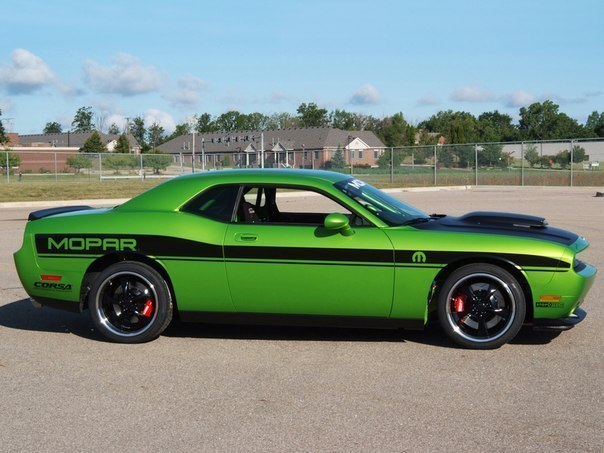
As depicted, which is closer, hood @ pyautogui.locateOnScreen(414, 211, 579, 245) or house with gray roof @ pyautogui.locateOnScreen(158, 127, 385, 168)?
hood @ pyautogui.locateOnScreen(414, 211, 579, 245)

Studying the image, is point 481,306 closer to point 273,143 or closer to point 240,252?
point 240,252

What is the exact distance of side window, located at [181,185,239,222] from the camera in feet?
20.5

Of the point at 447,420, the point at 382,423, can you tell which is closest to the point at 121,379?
the point at 382,423

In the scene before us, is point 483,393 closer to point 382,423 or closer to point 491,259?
point 382,423

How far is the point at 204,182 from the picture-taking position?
6.39 meters

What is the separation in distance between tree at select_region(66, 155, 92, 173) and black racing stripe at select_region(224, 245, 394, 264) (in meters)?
39.4

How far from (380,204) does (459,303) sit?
1.07 metres

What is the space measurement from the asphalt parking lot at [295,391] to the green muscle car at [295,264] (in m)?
0.30

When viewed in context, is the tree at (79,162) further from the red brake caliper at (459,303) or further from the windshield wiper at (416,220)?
the red brake caliper at (459,303)

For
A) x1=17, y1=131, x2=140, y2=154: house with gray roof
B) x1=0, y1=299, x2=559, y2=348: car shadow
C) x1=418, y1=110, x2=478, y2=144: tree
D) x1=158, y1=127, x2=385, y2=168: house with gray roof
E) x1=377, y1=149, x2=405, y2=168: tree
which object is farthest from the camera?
x1=17, y1=131, x2=140, y2=154: house with gray roof

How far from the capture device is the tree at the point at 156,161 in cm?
4623

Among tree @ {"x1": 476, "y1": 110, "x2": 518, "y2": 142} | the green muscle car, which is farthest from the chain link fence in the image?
tree @ {"x1": 476, "y1": 110, "x2": 518, "y2": 142}

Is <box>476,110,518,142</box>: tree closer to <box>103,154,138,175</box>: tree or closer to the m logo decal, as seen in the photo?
<box>103,154,138,175</box>: tree

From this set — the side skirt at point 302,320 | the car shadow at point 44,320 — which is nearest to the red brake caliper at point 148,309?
the side skirt at point 302,320
